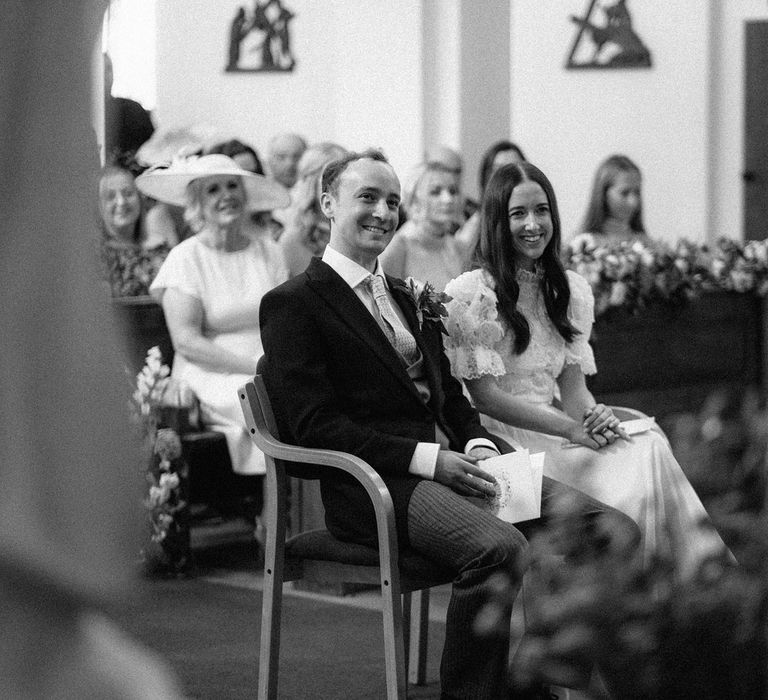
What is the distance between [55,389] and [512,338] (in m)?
3.08

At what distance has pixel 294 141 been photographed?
27.5ft

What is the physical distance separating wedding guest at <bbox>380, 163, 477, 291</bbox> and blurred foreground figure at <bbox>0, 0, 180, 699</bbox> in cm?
535

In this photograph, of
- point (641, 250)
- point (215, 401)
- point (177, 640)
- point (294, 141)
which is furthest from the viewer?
point (294, 141)

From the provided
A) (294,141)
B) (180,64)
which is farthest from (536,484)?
(180,64)

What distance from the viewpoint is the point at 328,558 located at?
3.12 metres

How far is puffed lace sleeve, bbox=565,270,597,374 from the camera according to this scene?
153 inches

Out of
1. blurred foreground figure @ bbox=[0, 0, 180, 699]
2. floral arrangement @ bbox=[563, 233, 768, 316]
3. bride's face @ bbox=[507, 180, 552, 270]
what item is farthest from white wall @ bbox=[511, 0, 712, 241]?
blurred foreground figure @ bbox=[0, 0, 180, 699]

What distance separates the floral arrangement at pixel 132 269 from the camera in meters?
5.91

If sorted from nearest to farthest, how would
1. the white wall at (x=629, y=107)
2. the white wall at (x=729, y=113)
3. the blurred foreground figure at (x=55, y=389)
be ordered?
1. the blurred foreground figure at (x=55, y=389)
2. the white wall at (x=629, y=107)
3. the white wall at (x=729, y=113)

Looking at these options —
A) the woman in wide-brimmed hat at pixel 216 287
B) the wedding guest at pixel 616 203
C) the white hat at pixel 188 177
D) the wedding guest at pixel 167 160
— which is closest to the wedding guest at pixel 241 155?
the wedding guest at pixel 167 160

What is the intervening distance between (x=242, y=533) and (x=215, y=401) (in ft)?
2.97

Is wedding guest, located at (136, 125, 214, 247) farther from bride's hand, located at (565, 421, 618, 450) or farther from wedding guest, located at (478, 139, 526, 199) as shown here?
bride's hand, located at (565, 421, 618, 450)

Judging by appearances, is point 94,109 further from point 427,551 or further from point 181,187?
point 181,187

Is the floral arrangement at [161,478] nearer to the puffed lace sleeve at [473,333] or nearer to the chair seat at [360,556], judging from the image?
the puffed lace sleeve at [473,333]
